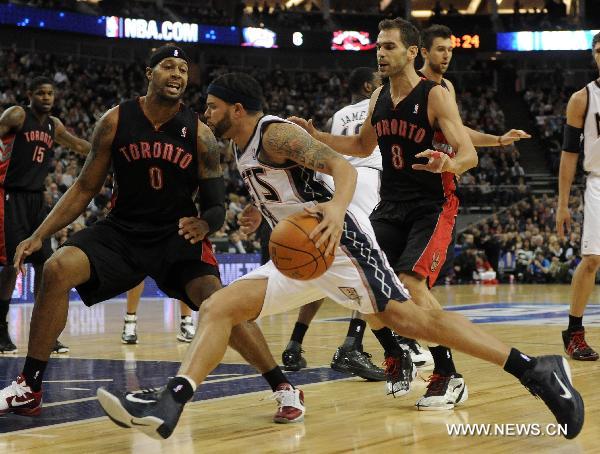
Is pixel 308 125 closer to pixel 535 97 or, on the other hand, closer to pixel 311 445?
pixel 311 445

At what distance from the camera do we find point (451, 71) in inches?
1533

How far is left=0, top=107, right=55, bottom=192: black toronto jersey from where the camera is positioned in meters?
8.73

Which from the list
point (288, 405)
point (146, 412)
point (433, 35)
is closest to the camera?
point (146, 412)

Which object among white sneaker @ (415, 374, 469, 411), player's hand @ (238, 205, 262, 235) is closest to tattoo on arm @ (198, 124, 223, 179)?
player's hand @ (238, 205, 262, 235)

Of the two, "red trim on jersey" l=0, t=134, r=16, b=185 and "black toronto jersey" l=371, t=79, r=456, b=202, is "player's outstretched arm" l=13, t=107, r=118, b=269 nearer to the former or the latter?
"black toronto jersey" l=371, t=79, r=456, b=202

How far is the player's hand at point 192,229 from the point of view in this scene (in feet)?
17.6

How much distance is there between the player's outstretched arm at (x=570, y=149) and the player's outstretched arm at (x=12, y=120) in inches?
180

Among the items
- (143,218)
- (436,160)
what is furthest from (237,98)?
(143,218)

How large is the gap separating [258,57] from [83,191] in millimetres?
32362

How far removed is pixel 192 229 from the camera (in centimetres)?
537

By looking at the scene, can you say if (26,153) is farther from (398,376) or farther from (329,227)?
(329,227)

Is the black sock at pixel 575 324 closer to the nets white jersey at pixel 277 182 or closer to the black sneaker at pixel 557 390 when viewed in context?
the black sneaker at pixel 557 390
